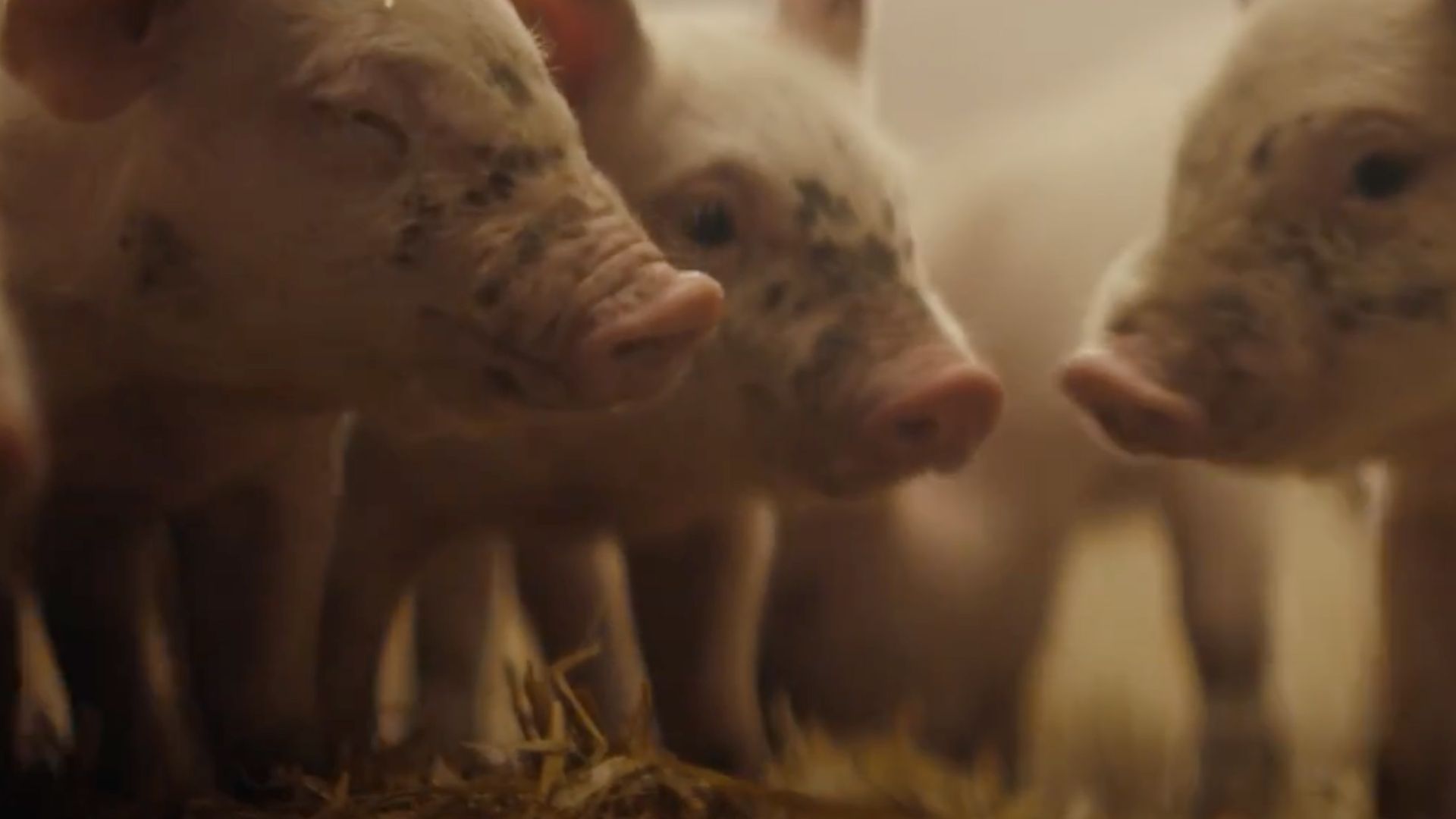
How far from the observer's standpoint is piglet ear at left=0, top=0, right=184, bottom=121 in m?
1.17

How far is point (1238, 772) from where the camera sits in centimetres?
167

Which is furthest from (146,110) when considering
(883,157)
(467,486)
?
(883,157)

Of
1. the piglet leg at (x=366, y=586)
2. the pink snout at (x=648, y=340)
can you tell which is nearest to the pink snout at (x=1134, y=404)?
the pink snout at (x=648, y=340)

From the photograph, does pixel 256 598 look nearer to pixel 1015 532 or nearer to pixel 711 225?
pixel 711 225

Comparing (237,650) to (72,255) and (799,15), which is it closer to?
(72,255)

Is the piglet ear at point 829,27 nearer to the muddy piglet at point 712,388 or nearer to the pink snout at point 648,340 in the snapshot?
the muddy piglet at point 712,388

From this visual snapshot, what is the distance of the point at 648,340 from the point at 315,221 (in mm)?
211

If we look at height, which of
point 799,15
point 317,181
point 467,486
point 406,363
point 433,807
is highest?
point 799,15

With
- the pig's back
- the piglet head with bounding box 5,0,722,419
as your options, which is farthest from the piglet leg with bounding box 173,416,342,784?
the pig's back

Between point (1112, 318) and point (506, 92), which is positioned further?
point (1112, 318)

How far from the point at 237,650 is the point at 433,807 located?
261 millimetres

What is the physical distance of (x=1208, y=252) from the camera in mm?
1288

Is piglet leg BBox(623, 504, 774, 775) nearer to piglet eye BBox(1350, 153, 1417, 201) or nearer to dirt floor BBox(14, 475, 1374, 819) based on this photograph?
dirt floor BBox(14, 475, 1374, 819)

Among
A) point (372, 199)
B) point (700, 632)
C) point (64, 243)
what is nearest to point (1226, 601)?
point (700, 632)
